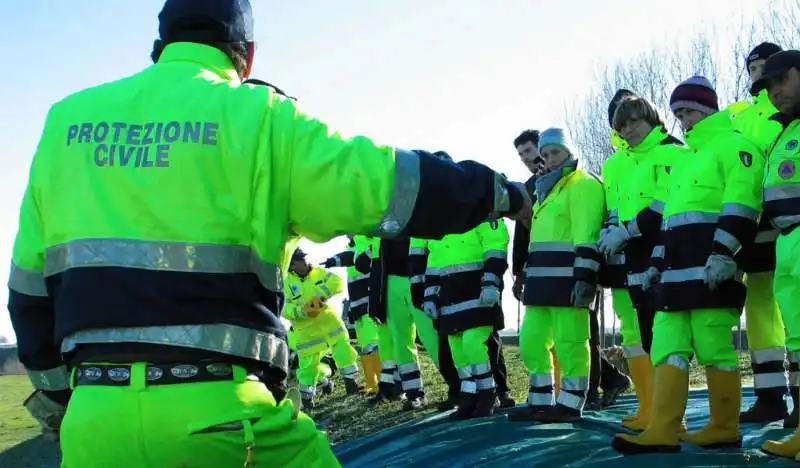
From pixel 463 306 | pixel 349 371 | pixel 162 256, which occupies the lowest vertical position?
pixel 349 371

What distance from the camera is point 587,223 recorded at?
245 inches

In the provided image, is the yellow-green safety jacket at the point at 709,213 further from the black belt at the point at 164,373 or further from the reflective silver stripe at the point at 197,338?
the black belt at the point at 164,373

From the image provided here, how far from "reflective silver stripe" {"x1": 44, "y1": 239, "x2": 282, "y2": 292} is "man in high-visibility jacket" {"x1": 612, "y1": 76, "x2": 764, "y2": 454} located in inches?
119

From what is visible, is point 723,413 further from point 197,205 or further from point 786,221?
point 197,205

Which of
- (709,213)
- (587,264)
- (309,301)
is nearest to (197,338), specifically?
(709,213)

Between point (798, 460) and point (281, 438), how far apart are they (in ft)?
8.91

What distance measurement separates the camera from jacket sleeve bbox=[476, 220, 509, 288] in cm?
748

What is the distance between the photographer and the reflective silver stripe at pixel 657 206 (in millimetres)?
5750

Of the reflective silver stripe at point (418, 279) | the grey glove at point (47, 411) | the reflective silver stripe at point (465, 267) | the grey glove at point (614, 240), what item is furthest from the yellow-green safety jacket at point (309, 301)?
the grey glove at point (47, 411)

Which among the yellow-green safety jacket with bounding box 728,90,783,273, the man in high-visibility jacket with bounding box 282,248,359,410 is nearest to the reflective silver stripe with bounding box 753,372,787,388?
the yellow-green safety jacket with bounding box 728,90,783,273

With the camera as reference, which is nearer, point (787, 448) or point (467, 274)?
point (787, 448)

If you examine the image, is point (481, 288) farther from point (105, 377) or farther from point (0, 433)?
point (0, 433)

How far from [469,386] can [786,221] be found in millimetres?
3668

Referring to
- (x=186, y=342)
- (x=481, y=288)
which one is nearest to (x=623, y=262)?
(x=481, y=288)
